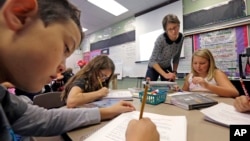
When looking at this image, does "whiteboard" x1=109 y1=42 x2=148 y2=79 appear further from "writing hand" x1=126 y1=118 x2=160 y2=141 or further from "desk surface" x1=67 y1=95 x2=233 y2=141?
"writing hand" x1=126 y1=118 x2=160 y2=141

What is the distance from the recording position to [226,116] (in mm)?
683

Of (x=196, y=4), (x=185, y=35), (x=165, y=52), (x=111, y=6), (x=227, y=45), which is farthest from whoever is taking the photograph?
(x=111, y=6)

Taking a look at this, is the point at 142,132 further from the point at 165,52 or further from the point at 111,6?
the point at 111,6

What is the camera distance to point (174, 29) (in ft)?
6.46

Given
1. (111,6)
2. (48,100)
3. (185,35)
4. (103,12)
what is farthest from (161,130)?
(103,12)

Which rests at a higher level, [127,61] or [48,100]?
[127,61]

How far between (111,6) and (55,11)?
3960 millimetres

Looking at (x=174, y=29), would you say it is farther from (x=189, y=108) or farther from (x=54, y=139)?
(x=54, y=139)

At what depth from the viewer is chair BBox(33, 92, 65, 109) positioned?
1343 millimetres

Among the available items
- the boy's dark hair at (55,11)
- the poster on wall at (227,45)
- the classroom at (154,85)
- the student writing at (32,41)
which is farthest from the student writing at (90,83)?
the poster on wall at (227,45)

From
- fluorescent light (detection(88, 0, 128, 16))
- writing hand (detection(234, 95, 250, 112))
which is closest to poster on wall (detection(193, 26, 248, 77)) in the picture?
fluorescent light (detection(88, 0, 128, 16))

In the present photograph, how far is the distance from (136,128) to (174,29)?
5.50 ft

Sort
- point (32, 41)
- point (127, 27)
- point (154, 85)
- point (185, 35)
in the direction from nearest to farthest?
point (32, 41) → point (154, 85) → point (185, 35) → point (127, 27)

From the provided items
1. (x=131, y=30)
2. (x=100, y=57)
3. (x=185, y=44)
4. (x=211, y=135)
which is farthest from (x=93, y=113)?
(x=131, y=30)
